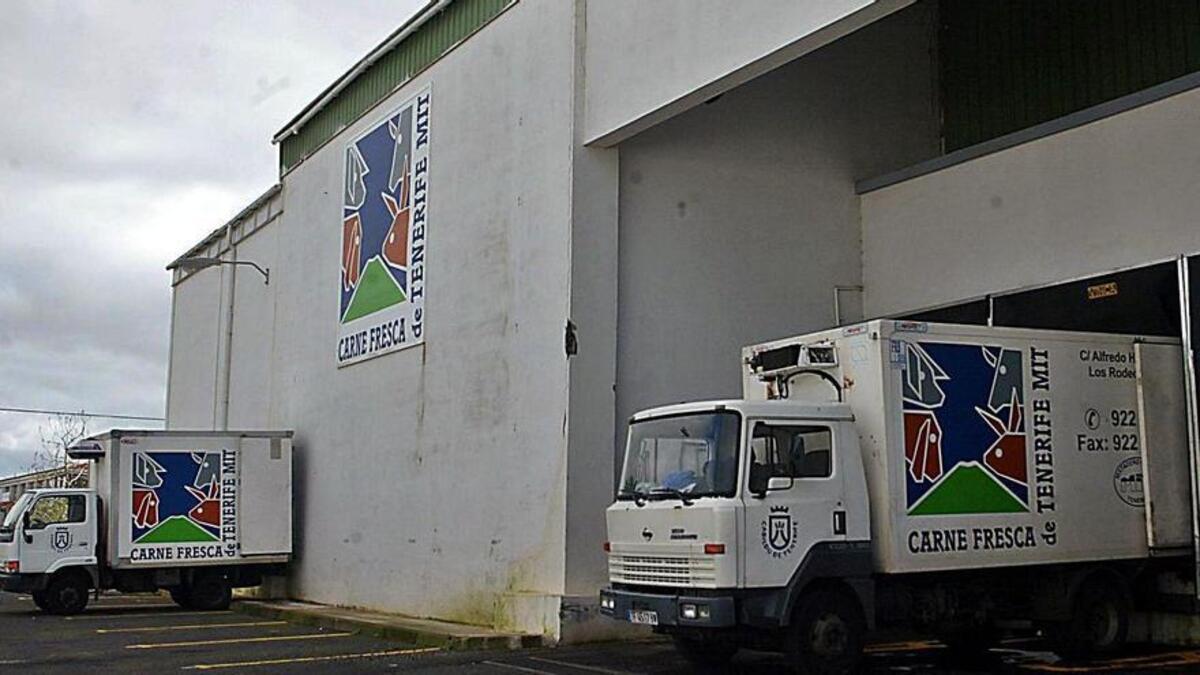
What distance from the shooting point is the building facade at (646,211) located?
1537 cm

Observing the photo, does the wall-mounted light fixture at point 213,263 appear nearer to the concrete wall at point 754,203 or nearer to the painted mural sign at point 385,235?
the painted mural sign at point 385,235

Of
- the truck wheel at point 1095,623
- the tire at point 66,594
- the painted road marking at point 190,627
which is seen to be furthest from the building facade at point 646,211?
the tire at point 66,594

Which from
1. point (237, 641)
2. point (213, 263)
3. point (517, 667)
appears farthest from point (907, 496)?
point (213, 263)

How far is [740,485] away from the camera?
1141 centimetres

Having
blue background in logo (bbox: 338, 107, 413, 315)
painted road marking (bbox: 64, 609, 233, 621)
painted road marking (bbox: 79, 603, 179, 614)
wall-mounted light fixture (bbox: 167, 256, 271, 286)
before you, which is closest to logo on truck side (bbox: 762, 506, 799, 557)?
blue background in logo (bbox: 338, 107, 413, 315)

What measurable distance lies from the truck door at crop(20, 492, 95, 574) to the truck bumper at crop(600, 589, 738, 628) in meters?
13.5

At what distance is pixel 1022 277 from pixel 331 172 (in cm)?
1199

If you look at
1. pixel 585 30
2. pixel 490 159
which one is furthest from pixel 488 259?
pixel 585 30

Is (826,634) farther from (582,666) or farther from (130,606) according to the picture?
(130,606)

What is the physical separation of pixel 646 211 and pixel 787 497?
579cm

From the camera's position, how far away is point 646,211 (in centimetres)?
1648

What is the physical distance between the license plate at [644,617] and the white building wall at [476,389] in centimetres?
320

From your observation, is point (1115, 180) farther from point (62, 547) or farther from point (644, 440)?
point (62, 547)

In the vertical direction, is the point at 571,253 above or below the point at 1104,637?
above
